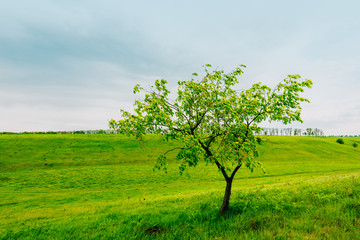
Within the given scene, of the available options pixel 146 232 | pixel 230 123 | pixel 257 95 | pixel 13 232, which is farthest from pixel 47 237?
pixel 257 95

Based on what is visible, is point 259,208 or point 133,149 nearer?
point 259,208

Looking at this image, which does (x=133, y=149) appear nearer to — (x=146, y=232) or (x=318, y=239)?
(x=146, y=232)

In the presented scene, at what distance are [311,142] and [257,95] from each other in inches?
4181

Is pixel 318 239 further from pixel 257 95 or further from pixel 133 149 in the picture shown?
pixel 133 149

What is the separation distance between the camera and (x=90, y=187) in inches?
1209

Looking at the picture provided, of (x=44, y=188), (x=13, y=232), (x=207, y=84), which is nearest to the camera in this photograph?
(x=13, y=232)

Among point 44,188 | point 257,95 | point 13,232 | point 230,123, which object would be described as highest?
point 257,95

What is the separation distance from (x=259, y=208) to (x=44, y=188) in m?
32.6

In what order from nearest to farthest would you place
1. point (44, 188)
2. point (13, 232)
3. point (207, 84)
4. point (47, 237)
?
point (47, 237) → point (13, 232) → point (207, 84) → point (44, 188)

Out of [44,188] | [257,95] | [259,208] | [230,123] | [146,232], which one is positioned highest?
[257,95]

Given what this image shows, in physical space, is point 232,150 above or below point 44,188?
above

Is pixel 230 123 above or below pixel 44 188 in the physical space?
above

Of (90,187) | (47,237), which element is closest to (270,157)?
(90,187)

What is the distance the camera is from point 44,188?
98.2 feet
